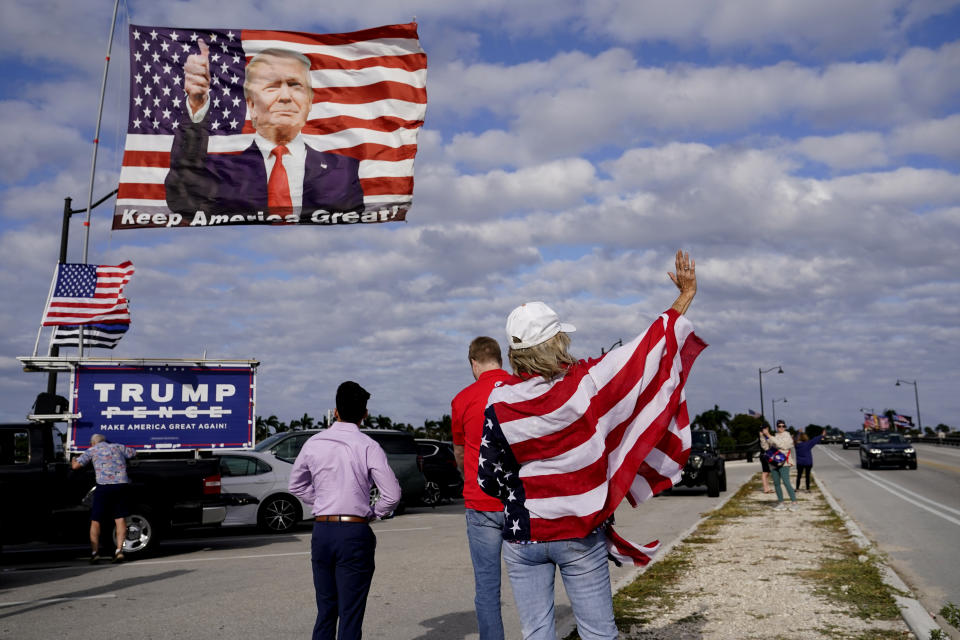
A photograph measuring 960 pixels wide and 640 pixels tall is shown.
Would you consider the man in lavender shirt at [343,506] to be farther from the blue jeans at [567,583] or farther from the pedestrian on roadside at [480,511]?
the blue jeans at [567,583]

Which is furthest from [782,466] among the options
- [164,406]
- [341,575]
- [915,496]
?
[341,575]

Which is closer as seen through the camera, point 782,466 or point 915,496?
point 782,466

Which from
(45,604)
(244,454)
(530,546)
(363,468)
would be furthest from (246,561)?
(530,546)

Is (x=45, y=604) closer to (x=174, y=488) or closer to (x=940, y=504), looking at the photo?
(x=174, y=488)

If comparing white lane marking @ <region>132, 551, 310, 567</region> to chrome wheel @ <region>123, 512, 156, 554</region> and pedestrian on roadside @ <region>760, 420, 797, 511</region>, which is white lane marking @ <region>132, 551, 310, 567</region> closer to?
chrome wheel @ <region>123, 512, 156, 554</region>

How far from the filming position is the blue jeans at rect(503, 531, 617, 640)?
10.7ft

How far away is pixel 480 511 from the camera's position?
14.5 feet

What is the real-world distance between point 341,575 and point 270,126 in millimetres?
9690

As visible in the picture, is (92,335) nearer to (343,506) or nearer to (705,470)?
(343,506)

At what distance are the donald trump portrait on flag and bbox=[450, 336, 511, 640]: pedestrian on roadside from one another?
893 centimetres

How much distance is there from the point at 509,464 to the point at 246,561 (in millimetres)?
9368

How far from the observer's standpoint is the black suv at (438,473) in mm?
21719

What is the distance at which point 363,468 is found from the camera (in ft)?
16.3

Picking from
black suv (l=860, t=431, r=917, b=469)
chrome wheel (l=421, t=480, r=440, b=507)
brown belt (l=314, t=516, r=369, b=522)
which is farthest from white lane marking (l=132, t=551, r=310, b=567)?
black suv (l=860, t=431, r=917, b=469)
